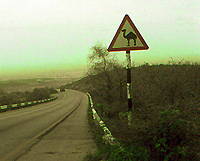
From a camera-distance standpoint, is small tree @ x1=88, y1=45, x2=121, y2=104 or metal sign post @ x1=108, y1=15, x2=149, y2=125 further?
small tree @ x1=88, y1=45, x2=121, y2=104

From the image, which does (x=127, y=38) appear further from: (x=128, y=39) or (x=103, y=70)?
(x=103, y=70)

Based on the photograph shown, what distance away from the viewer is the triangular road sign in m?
3.98

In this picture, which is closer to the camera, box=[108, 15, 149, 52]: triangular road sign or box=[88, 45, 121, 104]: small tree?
box=[108, 15, 149, 52]: triangular road sign

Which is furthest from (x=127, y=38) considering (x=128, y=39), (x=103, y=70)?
(x=103, y=70)

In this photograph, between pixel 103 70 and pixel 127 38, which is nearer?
pixel 127 38

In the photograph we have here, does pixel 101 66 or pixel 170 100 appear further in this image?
pixel 101 66

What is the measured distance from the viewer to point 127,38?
157 inches

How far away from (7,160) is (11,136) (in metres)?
2.27

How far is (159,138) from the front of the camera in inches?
110

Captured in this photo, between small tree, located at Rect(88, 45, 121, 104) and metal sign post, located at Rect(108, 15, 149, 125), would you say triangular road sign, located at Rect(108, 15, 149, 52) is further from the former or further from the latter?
small tree, located at Rect(88, 45, 121, 104)

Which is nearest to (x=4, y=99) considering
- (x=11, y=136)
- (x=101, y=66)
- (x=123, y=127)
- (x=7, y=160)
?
(x=101, y=66)

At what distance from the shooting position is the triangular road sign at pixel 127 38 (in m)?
3.98

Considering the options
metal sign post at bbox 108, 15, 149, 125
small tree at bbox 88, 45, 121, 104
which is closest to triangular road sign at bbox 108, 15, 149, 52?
metal sign post at bbox 108, 15, 149, 125

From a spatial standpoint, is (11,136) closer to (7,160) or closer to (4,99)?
(7,160)
